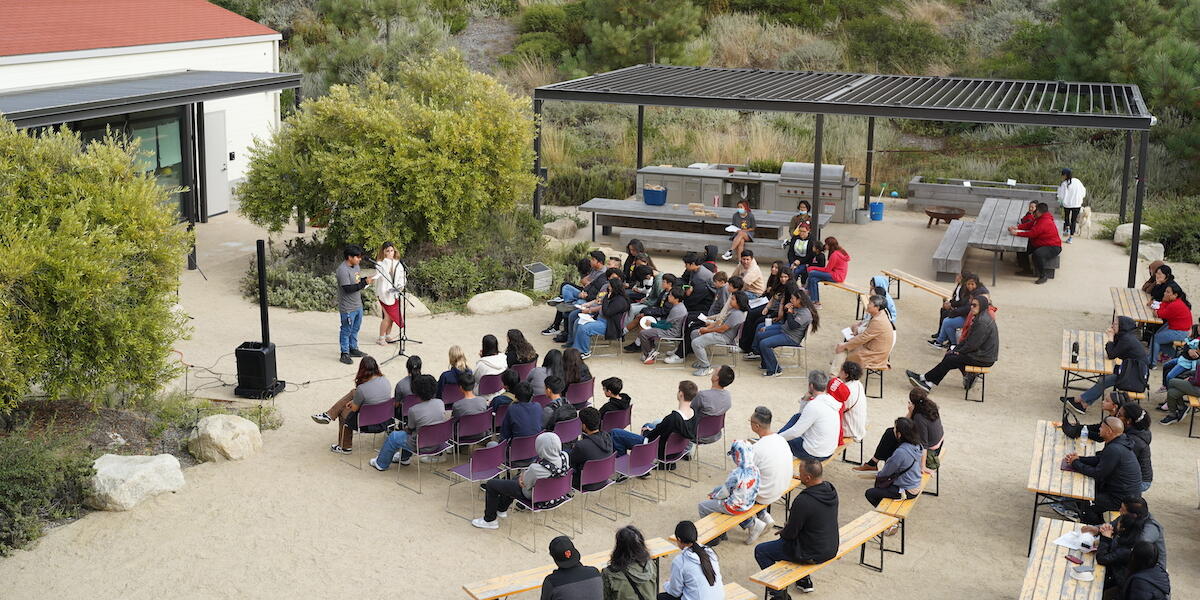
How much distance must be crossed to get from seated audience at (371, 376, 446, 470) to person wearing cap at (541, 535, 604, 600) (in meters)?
3.32

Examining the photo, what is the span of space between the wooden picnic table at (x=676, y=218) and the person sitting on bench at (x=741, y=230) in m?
0.31

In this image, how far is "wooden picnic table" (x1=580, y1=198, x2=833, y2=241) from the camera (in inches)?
766

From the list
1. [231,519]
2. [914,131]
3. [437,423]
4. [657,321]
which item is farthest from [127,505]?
[914,131]

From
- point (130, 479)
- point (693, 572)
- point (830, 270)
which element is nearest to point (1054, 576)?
point (693, 572)

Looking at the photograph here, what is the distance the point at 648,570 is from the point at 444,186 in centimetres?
1050

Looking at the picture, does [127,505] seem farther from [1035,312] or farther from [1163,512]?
[1035,312]

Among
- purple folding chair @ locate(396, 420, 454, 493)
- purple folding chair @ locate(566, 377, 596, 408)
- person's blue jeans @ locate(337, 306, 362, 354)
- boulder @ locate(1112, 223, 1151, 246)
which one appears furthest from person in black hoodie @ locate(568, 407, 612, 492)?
boulder @ locate(1112, 223, 1151, 246)

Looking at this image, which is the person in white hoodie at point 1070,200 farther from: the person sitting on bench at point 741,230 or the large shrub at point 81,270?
the large shrub at point 81,270

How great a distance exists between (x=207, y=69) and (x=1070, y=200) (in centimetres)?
1570

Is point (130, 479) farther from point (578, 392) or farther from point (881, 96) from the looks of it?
point (881, 96)

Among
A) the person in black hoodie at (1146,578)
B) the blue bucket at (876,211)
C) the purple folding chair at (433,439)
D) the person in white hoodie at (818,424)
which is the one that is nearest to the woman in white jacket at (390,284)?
the purple folding chair at (433,439)

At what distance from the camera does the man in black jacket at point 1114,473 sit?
8891 millimetres

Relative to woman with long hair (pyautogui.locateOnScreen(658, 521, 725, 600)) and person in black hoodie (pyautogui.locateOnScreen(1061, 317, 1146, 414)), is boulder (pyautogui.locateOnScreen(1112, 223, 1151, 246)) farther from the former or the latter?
woman with long hair (pyautogui.locateOnScreen(658, 521, 725, 600))

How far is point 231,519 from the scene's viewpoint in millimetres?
9633
